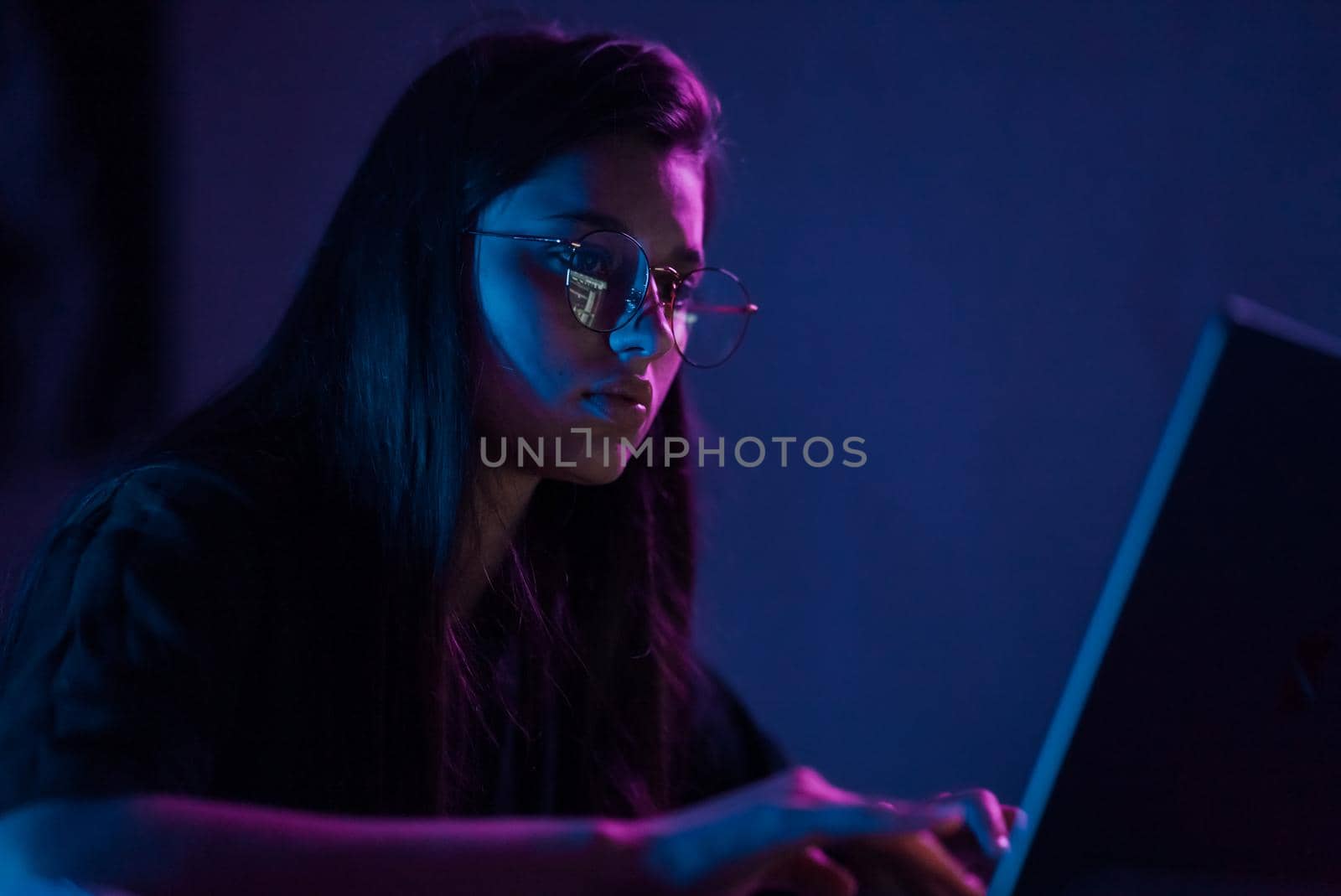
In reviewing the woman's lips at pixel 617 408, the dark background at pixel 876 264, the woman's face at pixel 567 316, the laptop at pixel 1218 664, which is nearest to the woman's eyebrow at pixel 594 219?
the woman's face at pixel 567 316

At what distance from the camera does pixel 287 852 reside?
0.64m

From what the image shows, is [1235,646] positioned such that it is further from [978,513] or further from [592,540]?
[978,513]

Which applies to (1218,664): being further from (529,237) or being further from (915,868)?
(529,237)

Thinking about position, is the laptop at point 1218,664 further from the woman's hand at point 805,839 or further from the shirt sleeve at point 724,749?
the shirt sleeve at point 724,749

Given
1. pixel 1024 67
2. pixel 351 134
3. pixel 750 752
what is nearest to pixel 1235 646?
pixel 750 752

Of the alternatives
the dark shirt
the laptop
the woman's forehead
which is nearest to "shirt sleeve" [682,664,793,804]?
the dark shirt

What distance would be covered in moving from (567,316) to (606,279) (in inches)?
2.1

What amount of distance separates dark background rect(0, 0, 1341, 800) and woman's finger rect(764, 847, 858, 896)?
1.00 metres

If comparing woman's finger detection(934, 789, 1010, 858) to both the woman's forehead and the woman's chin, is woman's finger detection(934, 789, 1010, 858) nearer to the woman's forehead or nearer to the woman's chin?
the woman's chin

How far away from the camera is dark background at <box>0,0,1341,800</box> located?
1604 mm

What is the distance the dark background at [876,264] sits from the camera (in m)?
1.60

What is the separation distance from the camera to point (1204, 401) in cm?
41

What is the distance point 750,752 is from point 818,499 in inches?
25.1

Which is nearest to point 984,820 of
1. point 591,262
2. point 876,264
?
point 591,262
